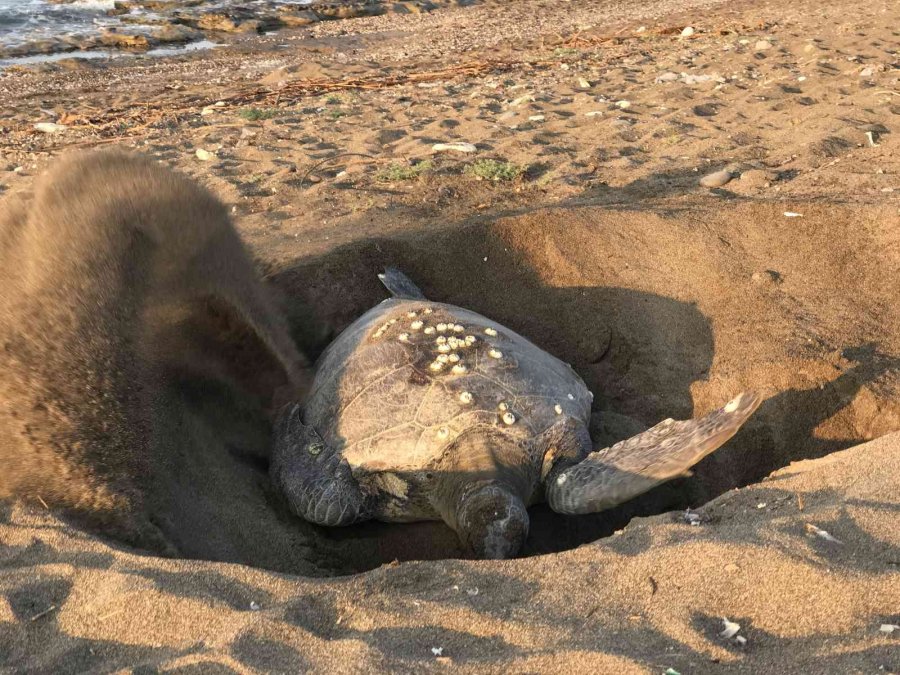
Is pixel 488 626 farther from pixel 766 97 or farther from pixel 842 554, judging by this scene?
pixel 766 97

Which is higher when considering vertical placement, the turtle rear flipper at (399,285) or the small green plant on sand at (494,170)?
the small green plant on sand at (494,170)

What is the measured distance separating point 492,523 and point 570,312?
6.76 feet

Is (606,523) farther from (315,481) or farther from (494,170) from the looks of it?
(494,170)

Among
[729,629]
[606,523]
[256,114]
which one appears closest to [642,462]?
[606,523]

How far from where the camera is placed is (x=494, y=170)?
5.94m

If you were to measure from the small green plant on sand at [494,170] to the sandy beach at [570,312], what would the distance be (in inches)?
1.1

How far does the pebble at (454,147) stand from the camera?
21.3 feet

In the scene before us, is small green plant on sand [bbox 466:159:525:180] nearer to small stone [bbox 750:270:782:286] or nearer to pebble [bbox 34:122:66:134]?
small stone [bbox 750:270:782:286]

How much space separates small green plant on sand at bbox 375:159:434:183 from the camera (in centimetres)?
592

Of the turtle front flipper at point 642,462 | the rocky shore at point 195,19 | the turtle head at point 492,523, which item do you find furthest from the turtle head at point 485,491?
the rocky shore at point 195,19

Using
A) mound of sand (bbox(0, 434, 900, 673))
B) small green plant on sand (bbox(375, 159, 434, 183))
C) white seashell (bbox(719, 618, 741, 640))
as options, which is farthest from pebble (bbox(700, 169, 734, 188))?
white seashell (bbox(719, 618, 741, 640))

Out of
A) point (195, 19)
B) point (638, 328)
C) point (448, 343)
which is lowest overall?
point (638, 328)

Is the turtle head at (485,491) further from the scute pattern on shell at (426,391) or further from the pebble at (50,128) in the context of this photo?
the pebble at (50,128)

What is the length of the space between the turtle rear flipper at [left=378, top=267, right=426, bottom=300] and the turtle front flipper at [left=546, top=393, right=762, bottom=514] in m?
1.68
